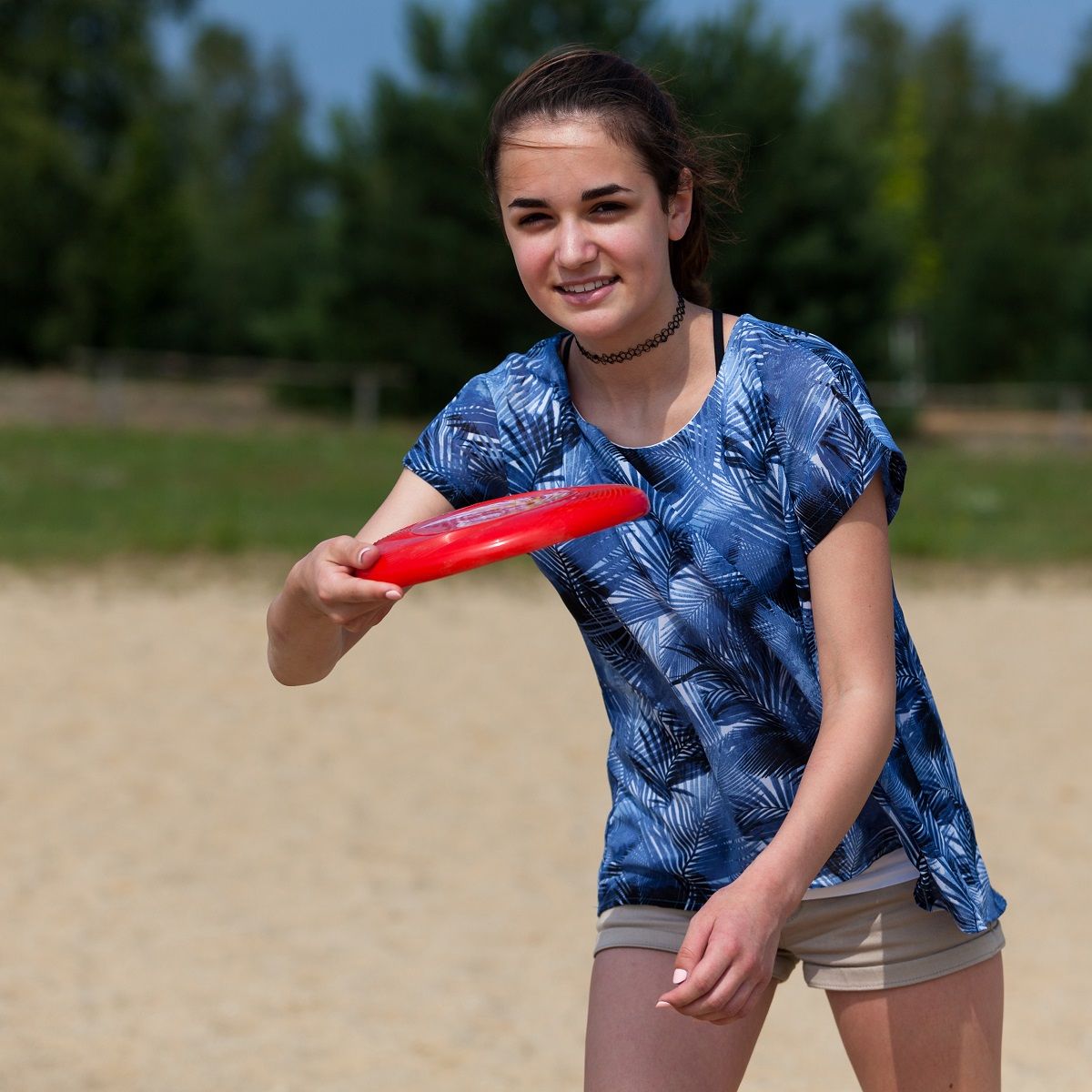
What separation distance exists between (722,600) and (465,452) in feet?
1.44

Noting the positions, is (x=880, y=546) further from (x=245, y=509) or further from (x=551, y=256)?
(x=245, y=509)

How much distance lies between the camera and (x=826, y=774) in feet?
6.02

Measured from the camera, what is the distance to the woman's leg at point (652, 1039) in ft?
7.06

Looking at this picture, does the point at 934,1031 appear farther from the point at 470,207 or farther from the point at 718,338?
the point at 470,207

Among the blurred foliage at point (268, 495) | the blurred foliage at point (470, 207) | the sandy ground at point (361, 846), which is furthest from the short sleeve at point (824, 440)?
the blurred foliage at point (470, 207)

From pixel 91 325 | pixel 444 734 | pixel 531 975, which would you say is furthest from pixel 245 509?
pixel 91 325

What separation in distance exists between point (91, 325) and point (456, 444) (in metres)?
32.5

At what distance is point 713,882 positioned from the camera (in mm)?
2244

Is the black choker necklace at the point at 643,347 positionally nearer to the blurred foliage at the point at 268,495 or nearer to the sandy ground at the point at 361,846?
the sandy ground at the point at 361,846

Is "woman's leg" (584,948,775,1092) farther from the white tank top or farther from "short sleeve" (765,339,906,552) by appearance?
"short sleeve" (765,339,906,552)

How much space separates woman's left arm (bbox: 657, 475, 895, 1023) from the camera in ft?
5.52

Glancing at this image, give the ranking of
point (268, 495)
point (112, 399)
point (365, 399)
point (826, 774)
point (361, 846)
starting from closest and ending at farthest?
1. point (826, 774)
2. point (361, 846)
3. point (268, 495)
4. point (112, 399)
5. point (365, 399)

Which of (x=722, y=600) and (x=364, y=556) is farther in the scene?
(x=722, y=600)

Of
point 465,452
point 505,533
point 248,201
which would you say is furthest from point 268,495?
point 248,201
